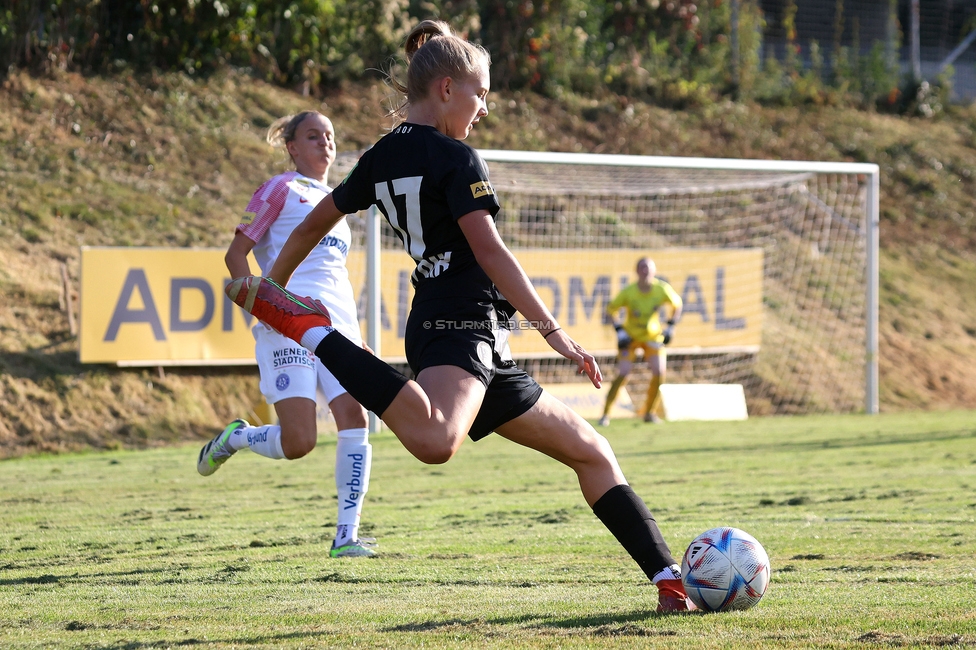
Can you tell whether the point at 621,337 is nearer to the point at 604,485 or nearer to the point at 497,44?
the point at 497,44

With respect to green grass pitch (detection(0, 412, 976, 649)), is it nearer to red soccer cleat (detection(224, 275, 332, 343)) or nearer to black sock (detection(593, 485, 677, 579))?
black sock (detection(593, 485, 677, 579))

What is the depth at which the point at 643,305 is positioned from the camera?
537 inches

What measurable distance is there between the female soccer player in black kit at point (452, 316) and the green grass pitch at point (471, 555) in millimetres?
469

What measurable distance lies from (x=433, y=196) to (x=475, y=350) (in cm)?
47

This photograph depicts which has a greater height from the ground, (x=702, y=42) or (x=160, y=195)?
(x=702, y=42)

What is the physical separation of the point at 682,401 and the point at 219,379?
6054 mm

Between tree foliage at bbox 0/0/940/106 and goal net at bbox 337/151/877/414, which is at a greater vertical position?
tree foliage at bbox 0/0/940/106

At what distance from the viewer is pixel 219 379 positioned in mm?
12828

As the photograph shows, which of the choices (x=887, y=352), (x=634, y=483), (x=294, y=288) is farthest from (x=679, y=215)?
(x=294, y=288)

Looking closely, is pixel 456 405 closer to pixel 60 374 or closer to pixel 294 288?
pixel 294 288

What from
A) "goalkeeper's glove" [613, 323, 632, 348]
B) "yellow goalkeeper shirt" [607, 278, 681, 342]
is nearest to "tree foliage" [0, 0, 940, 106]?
"yellow goalkeeper shirt" [607, 278, 681, 342]

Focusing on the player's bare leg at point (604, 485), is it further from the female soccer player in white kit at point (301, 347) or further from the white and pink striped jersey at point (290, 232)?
the white and pink striped jersey at point (290, 232)

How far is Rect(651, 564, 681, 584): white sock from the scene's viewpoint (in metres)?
3.43

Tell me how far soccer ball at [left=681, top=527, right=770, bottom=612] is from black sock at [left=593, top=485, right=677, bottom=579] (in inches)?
3.5
